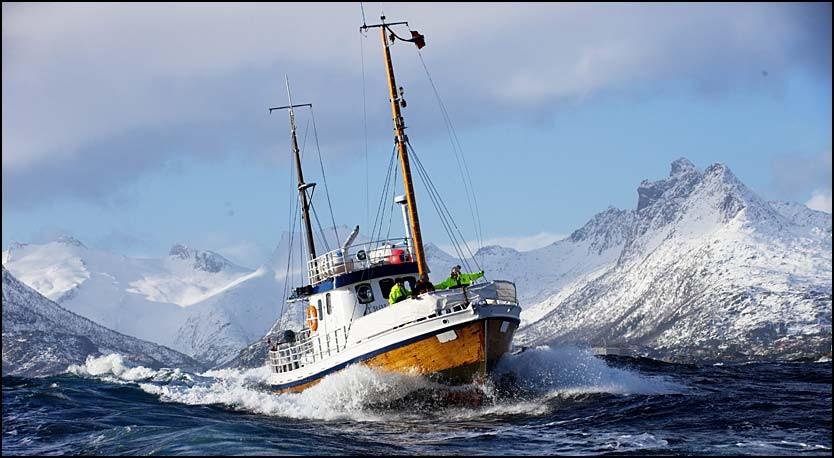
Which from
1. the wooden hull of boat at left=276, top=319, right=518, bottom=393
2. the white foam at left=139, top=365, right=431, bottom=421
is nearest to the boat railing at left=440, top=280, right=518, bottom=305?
the wooden hull of boat at left=276, top=319, right=518, bottom=393

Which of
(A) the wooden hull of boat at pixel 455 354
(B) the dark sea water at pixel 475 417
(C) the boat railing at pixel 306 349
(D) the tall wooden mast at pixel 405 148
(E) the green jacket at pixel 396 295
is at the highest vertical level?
(D) the tall wooden mast at pixel 405 148

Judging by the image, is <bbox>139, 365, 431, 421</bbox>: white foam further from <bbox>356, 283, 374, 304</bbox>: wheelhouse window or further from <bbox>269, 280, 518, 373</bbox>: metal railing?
<bbox>356, 283, 374, 304</bbox>: wheelhouse window

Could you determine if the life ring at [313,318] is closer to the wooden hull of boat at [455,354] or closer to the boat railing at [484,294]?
the wooden hull of boat at [455,354]

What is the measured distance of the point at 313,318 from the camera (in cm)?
5016

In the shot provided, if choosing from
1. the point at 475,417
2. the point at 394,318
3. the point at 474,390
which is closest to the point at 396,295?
the point at 394,318

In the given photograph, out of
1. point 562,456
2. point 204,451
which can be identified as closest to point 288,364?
point 204,451

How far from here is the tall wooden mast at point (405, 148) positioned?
44.9m

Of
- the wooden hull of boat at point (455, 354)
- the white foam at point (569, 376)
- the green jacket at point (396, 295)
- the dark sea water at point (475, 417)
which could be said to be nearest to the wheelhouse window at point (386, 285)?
the green jacket at point (396, 295)

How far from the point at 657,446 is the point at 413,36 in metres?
25.9

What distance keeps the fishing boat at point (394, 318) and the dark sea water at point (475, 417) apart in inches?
43.0

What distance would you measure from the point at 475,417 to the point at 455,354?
13.3 feet

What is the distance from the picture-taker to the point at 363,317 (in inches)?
1726

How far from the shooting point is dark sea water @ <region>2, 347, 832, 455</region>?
30.1m

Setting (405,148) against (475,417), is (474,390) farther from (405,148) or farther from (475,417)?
(405,148)
